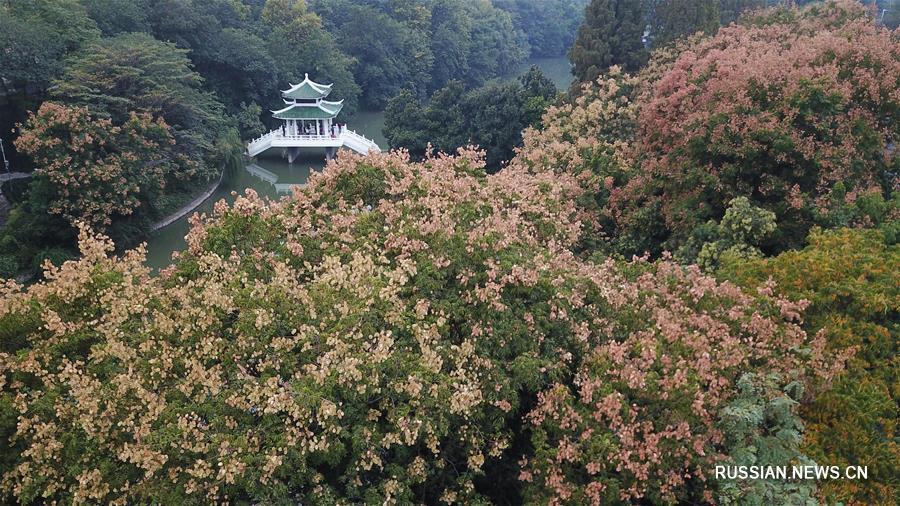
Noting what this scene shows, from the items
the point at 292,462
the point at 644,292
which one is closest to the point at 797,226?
the point at 644,292

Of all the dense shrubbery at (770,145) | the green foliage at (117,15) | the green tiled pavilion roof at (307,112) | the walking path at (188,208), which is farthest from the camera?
the green tiled pavilion roof at (307,112)

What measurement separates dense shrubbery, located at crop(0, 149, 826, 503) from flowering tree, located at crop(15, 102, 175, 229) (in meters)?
8.82

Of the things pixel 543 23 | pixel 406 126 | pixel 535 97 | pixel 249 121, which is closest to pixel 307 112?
pixel 249 121

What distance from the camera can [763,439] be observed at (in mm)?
4641

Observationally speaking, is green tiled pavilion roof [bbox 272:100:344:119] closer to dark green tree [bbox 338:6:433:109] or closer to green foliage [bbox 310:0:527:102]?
green foliage [bbox 310:0:527:102]

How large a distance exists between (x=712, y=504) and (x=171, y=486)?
3.85m

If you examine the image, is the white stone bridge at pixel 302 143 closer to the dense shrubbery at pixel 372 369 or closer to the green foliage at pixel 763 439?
the dense shrubbery at pixel 372 369

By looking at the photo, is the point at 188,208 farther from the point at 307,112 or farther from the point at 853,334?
the point at 853,334

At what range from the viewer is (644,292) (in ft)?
20.1

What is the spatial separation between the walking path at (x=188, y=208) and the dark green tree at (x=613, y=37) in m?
12.1

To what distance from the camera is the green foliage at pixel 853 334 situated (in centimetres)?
472

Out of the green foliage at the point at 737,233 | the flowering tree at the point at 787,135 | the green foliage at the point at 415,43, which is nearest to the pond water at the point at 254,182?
the green foliage at the point at 415,43

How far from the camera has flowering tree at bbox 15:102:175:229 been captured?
42.6 feet

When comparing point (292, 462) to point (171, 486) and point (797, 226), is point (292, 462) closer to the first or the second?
point (171, 486)
